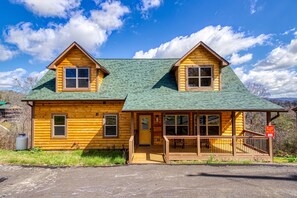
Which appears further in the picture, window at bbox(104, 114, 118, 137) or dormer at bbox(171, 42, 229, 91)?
dormer at bbox(171, 42, 229, 91)

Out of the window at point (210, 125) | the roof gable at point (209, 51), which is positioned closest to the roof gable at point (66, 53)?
the roof gable at point (209, 51)

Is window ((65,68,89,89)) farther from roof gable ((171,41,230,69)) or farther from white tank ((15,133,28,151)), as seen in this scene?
roof gable ((171,41,230,69))

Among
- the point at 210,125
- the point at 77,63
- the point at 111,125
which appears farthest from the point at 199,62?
the point at 77,63

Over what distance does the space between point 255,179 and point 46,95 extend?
13.4 metres

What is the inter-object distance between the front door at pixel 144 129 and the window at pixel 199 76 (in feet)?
13.2

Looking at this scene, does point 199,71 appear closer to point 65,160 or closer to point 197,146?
point 197,146

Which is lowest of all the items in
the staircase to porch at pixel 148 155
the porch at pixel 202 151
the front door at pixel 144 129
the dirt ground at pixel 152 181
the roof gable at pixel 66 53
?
the dirt ground at pixel 152 181

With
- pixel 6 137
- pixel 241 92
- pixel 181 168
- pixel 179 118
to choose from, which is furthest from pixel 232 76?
pixel 6 137

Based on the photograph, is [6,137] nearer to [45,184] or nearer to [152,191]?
[45,184]

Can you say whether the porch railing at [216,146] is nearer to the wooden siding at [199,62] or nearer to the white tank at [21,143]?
the wooden siding at [199,62]

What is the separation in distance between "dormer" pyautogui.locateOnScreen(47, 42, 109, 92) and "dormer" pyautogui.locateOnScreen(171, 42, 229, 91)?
600 centimetres

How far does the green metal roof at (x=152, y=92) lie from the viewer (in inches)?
477

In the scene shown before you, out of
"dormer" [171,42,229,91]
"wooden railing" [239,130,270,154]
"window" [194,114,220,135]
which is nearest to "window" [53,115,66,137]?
"dormer" [171,42,229,91]

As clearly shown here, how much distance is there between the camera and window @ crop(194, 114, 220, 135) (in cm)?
1468
